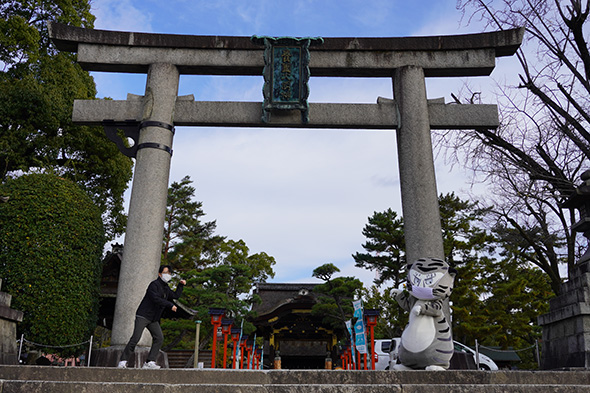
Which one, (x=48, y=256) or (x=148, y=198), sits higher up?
(x=148, y=198)

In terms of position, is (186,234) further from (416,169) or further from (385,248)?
(416,169)

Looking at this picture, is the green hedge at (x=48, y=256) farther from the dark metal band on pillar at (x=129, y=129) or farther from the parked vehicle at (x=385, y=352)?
the parked vehicle at (x=385, y=352)

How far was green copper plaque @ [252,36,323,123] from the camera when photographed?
8883 mm

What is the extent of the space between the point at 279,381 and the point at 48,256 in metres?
7.30

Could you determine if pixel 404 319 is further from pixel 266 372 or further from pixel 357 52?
pixel 266 372

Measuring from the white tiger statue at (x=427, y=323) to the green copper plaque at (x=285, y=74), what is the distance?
446cm

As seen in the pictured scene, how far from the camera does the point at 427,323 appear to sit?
5.36 m

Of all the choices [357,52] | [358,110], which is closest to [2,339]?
[358,110]

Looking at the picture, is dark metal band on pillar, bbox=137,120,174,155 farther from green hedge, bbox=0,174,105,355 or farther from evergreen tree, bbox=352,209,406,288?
evergreen tree, bbox=352,209,406,288

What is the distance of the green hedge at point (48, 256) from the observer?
8.97 metres

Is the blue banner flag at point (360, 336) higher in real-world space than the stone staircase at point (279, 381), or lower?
higher

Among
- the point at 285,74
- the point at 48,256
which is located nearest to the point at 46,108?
the point at 48,256

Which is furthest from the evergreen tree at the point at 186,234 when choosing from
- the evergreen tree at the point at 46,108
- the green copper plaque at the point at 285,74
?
the green copper plaque at the point at 285,74

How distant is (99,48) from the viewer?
9242 millimetres
